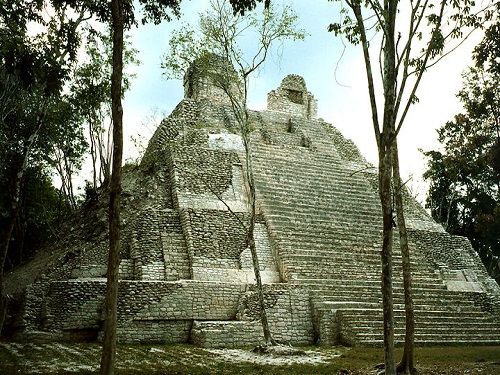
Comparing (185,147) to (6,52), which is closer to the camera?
(6,52)

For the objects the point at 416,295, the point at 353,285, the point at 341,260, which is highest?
the point at 341,260

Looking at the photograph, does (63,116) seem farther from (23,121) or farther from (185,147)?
(185,147)

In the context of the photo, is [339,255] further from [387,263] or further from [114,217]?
[114,217]

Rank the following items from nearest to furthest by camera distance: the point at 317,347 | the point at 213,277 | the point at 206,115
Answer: the point at 317,347
the point at 213,277
the point at 206,115

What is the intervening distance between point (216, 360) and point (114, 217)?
3.66 m

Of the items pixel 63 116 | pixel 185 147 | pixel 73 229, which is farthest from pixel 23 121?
pixel 185 147

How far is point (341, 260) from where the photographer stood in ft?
42.7

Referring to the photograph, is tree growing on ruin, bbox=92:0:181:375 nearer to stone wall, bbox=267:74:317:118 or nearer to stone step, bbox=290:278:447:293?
stone step, bbox=290:278:447:293

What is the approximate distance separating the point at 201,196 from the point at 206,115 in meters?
5.10

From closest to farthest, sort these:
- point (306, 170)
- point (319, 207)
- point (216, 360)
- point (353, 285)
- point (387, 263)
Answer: point (387, 263), point (216, 360), point (353, 285), point (319, 207), point (306, 170)

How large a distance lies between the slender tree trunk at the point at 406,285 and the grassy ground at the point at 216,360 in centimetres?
43

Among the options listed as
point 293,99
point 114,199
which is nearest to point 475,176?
point 293,99

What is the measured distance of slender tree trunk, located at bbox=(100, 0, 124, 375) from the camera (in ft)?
17.5

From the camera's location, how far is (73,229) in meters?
15.4
